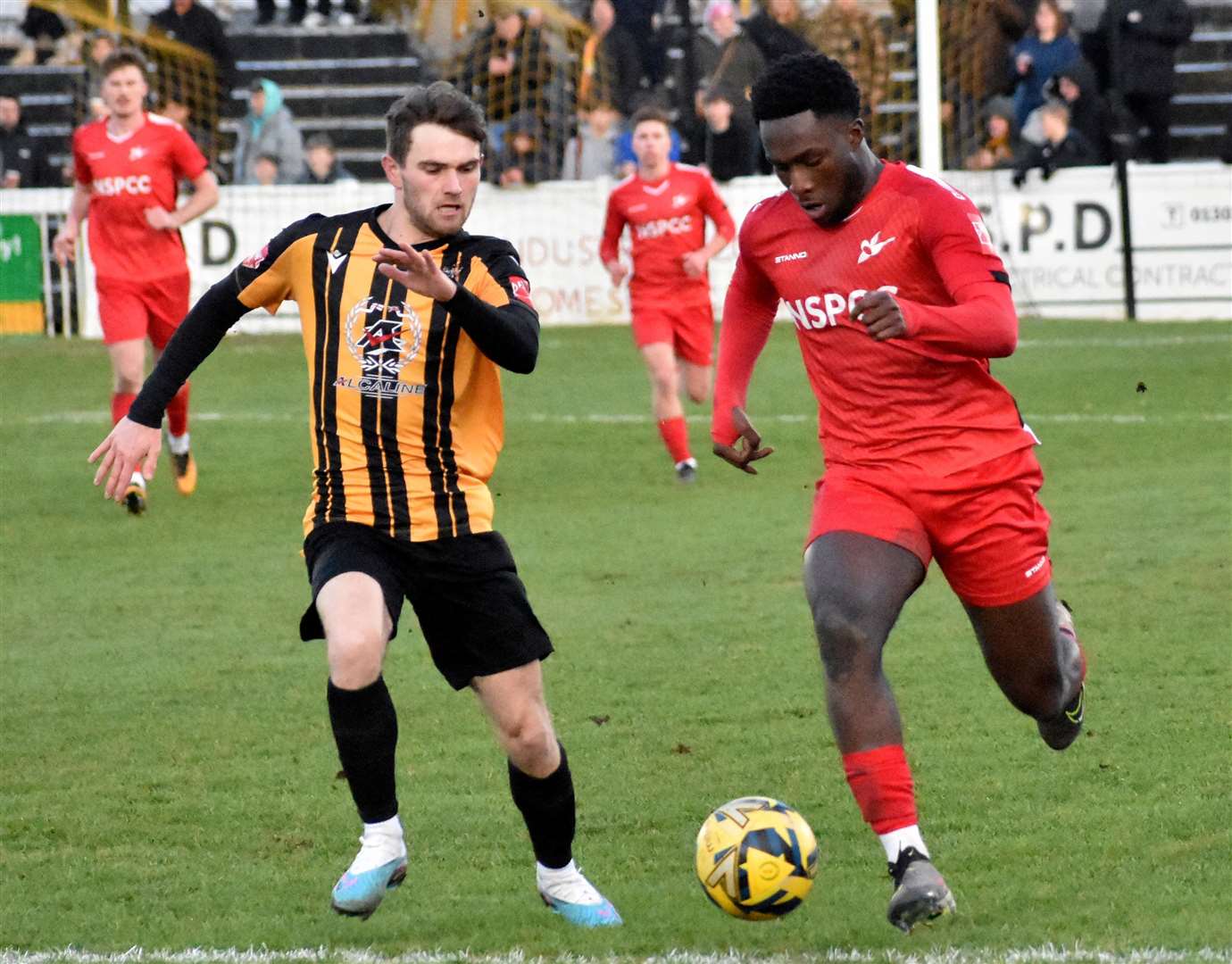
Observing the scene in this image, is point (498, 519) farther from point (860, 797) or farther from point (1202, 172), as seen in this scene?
point (1202, 172)

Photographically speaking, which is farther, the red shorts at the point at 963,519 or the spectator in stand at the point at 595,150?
the spectator in stand at the point at 595,150

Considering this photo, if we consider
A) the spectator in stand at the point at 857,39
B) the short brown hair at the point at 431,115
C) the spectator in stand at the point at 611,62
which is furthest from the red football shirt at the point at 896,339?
the spectator in stand at the point at 611,62

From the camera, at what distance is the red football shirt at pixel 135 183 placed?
12.0 metres

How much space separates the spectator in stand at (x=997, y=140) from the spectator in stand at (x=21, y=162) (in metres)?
9.64

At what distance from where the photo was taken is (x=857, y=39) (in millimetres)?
20344

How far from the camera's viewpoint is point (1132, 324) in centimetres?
1961

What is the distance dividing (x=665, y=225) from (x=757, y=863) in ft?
29.7

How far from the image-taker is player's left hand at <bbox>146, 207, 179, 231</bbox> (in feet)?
38.5

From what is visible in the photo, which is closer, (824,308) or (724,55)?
(824,308)

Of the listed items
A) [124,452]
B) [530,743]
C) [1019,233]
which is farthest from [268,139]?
[530,743]

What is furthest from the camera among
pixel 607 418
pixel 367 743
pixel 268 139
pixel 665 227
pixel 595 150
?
pixel 268 139

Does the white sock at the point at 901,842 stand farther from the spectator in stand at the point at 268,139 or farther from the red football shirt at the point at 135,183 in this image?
the spectator in stand at the point at 268,139

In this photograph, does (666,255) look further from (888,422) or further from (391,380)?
(391,380)

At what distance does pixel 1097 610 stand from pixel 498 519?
3993 mm
